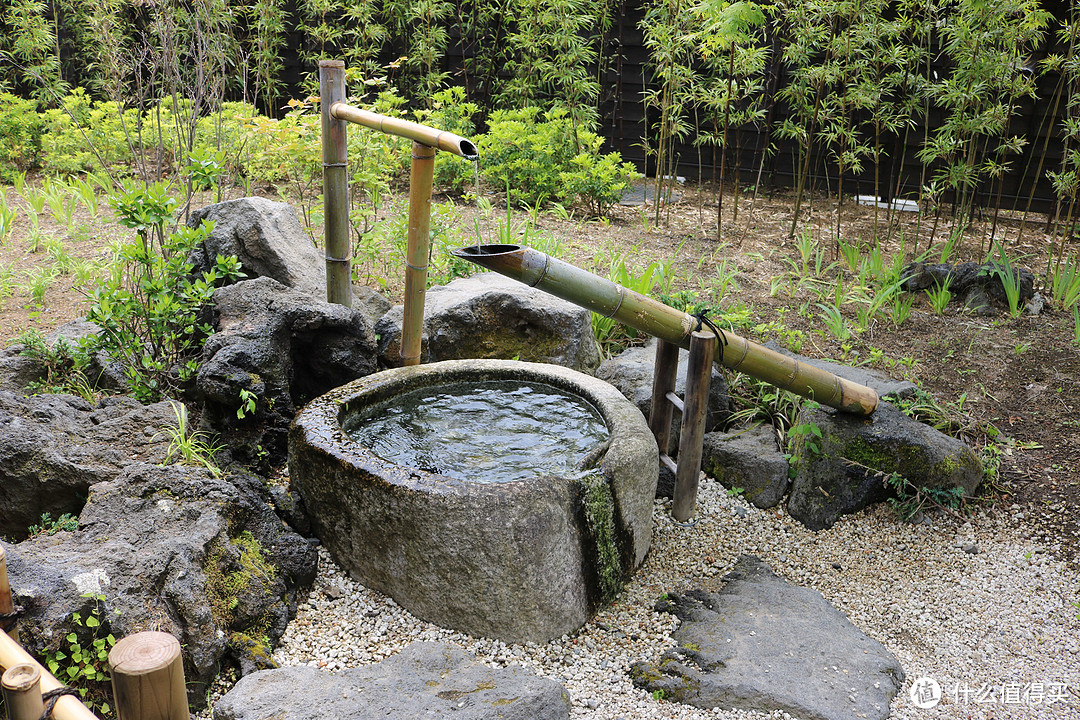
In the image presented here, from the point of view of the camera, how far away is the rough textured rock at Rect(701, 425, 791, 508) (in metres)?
4.00

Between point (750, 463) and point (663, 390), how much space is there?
66 centimetres

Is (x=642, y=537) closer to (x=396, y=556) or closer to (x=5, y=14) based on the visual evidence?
(x=396, y=556)

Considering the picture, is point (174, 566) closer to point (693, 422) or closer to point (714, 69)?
point (693, 422)

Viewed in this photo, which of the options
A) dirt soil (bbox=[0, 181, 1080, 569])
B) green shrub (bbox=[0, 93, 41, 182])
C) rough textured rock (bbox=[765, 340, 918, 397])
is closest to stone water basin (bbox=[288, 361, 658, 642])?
rough textured rock (bbox=[765, 340, 918, 397])

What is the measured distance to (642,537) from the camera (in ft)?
10.9

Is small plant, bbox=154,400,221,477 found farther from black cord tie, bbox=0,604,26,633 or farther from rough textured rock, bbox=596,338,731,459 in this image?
rough textured rock, bbox=596,338,731,459

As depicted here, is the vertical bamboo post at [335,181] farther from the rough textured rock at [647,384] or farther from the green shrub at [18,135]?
the green shrub at [18,135]

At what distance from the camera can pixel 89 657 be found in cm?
227

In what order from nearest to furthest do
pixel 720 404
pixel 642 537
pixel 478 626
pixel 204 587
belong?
pixel 204 587 < pixel 478 626 < pixel 642 537 < pixel 720 404

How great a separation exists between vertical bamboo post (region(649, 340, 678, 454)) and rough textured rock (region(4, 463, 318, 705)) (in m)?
1.79

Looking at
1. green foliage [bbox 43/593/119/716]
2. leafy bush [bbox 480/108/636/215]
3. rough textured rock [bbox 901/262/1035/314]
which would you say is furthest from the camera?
leafy bush [bbox 480/108/636/215]

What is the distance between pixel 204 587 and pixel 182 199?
15.9 ft

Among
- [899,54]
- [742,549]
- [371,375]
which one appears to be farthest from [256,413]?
[899,54]

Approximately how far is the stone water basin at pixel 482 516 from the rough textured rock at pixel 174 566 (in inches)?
10.1
